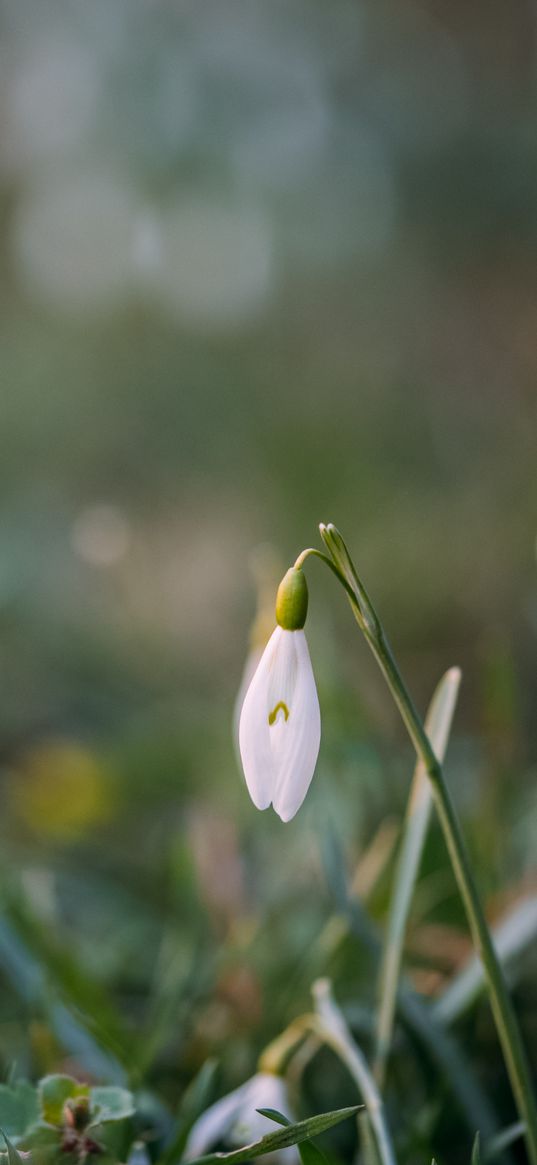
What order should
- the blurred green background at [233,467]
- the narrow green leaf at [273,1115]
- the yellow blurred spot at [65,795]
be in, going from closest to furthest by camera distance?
1. the narrow green leaf at [273,1115]
2. the blurred green background at [233,467]
3. the yellow blurred spot at [65,795]

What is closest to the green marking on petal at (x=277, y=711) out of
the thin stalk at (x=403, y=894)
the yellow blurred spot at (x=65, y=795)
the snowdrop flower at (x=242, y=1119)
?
the thin stalk at (x=403, y=894)

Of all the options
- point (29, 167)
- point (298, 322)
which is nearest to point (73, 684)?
point (298, 322)

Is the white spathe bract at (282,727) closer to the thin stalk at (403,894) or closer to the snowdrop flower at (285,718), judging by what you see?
the snowdrop flower at (285,718)

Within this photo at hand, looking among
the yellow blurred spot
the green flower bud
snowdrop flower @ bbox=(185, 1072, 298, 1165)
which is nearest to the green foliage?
snowdrop flower @ bbox=(185, 1072, 298, 1165)

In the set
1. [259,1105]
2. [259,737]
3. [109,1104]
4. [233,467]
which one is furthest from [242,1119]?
[233,467]

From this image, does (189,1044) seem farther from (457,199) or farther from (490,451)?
(457,199)

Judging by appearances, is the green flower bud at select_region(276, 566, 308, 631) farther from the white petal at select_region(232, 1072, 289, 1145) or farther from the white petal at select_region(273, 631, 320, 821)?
the white petal at select_region(232, 1072, 289, 1145)

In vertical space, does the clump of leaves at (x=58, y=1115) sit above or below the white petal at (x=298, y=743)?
below

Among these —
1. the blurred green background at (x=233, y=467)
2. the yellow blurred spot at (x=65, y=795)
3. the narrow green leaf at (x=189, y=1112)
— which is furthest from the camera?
the yellow blurred spot at (x=65, y=795)
